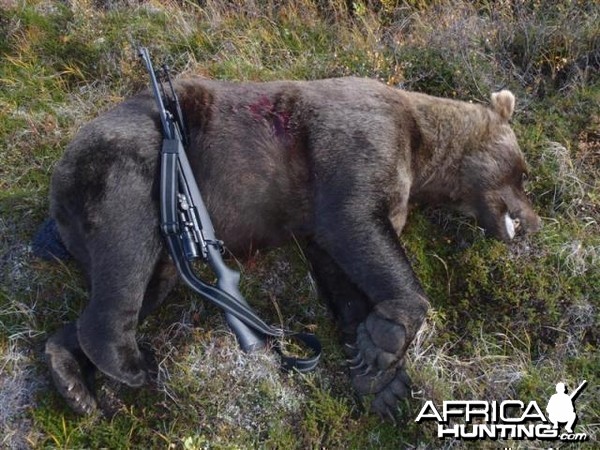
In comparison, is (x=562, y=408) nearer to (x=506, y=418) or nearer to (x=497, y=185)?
(x=506, y=418)

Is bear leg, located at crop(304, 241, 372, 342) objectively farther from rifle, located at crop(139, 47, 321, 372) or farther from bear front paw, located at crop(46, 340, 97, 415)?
bear front paw, located at crop(46, 340, 97, 415)

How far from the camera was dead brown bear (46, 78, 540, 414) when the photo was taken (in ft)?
14.6

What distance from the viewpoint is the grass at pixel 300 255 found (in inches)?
179

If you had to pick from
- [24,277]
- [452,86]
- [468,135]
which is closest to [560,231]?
[468,135]

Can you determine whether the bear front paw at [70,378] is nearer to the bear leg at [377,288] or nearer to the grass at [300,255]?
the grass at [300,255]

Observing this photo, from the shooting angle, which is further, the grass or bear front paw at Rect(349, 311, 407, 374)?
the grass

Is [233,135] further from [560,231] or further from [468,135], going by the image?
[560,231]

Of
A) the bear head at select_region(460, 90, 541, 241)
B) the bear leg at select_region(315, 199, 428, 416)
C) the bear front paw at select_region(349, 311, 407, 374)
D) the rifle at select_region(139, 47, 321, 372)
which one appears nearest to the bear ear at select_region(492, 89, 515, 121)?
the bear head at select_region(460, 90, 541, 241)

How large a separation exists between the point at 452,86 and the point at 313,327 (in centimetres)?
264

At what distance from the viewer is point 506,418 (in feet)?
14.8

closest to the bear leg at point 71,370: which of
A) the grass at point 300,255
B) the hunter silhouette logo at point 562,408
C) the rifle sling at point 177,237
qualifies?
the grass at point 300,255

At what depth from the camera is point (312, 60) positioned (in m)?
6.38

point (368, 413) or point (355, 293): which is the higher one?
point (355, 293)

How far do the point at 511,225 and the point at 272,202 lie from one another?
6.04 feet
